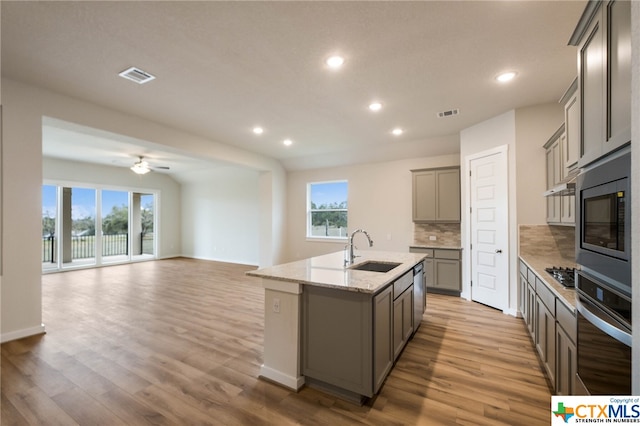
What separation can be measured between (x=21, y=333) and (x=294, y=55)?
4.39m

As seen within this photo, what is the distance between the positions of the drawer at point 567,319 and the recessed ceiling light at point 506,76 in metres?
2.37

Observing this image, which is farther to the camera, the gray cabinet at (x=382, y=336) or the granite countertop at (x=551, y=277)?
the gray cabinet at (x=382, y=336)

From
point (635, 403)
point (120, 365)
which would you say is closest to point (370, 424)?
point (635, 403)

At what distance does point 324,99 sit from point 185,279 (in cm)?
525

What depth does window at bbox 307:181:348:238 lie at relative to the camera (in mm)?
7141

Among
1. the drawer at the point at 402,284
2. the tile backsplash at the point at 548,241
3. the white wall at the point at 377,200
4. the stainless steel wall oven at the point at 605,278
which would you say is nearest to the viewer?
the stainless steel wall oven at the point at 605,278

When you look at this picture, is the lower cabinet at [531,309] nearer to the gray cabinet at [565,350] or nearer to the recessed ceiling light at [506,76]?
the gray cabinet at [565,350]

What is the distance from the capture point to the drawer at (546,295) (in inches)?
79.9

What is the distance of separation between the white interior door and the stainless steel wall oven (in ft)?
9.23

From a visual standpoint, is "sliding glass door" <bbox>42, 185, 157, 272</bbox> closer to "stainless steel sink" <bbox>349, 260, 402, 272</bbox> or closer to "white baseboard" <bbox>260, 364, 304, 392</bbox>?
"white baseboard" <bbox>260, 364, 304, 392</bbox>

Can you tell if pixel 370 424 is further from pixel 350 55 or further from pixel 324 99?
pixel 324 99

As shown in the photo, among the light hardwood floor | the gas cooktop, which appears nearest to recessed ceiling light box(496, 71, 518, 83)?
the gas cooktop

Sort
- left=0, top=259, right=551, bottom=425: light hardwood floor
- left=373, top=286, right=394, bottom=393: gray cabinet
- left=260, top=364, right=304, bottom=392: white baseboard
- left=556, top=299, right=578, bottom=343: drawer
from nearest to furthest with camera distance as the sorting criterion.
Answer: left=556, top=299, right=578, bottom=343: drawer < left=0, top=259, right=551, bottom=425: light hardwood floor < left=373, top=286, right=394, bottom=393: gray cabinet < left=260, top=364, right=304, bottom=392: white baseboard

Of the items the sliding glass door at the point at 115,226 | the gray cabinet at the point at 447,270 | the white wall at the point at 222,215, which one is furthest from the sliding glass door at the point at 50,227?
the gray cabinet at the point at 447,270
